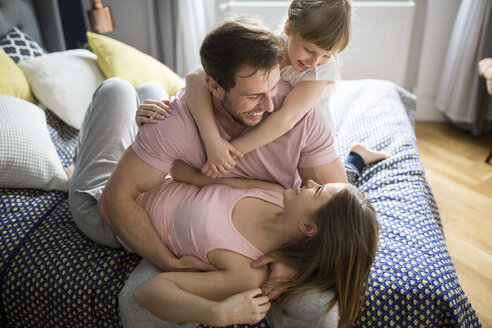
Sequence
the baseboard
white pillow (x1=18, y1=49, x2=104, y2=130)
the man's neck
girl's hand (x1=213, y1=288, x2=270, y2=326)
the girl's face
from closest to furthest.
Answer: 1. girl's hand (x1=213, y1=288, x2=270, y2=326)
2. the man's neck
3. the girl's face
4. white pillow (x1=18, y1=49, x2=104, y2=130)
5. the baseboard

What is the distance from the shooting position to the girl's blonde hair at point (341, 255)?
1.16 metres

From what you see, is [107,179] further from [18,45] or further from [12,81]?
[18,45]

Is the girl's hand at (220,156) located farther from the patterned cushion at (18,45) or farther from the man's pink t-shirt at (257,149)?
the patterned cushion at (18,45)

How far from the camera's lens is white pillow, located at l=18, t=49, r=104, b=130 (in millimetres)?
2117

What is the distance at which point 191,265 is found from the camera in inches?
49.4

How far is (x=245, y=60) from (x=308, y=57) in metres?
0.43

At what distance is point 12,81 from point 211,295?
61.6 inches

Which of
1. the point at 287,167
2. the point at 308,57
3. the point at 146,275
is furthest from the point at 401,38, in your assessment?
the point at 146,275

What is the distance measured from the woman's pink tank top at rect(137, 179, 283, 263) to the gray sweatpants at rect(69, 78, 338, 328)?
137 mm

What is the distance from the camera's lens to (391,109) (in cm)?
Result: 228

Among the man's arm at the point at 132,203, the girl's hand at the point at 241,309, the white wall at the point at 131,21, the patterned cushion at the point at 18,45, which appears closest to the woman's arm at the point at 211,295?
the girl's hand at the point at 241,309

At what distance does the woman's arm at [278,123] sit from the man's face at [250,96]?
35 mm

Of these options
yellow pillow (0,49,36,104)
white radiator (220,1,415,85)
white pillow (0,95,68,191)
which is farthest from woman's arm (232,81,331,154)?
white radiator (220,1,415,85)

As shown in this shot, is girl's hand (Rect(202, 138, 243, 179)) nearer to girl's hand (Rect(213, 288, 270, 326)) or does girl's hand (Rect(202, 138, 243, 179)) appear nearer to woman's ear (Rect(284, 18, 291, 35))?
girl's hand (Rect(213, 288, 270, 326))
